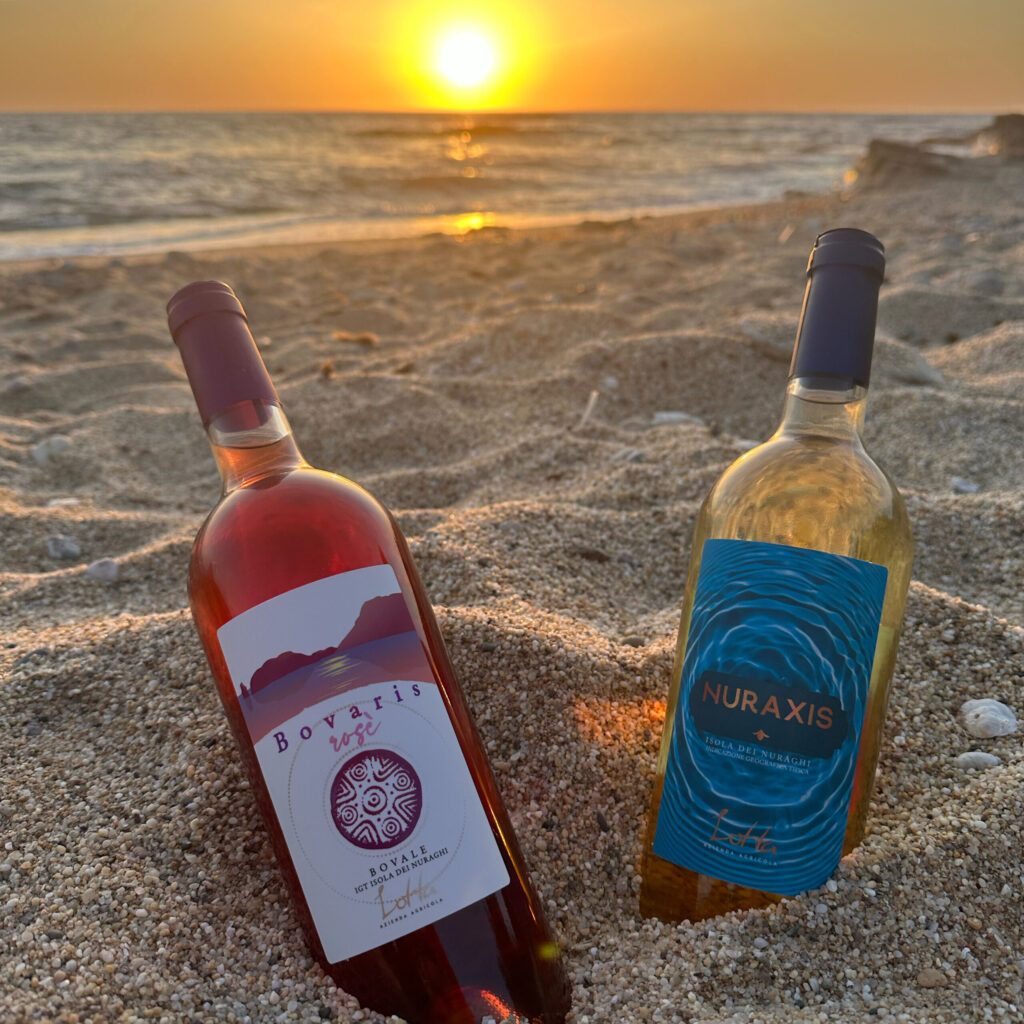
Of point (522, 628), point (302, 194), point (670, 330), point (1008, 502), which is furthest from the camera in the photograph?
point (302, 194)

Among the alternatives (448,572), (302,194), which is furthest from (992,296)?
(302,194)

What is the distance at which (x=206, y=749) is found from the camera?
1389 mm

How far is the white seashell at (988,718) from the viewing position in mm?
1419

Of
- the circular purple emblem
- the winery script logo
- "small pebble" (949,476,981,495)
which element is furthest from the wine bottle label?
"small pebble" (949,476,981,495)

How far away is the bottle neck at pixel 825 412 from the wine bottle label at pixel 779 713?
0.63ft

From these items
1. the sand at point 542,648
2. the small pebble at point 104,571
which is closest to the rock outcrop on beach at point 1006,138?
the sand at point 542,648

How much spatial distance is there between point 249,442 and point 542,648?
61 cm

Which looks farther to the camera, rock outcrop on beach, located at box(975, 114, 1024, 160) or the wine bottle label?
rock outcrop on beach, located at box(975, 114, 1024, 160)

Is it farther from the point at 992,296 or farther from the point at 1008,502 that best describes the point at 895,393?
the point at 992,296

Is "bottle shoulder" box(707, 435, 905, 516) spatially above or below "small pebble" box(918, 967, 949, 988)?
above

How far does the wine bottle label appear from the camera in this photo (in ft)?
3.68

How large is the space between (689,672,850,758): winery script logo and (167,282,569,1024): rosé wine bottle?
0.34 meters

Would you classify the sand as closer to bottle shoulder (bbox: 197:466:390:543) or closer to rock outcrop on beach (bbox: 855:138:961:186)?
bottle shoulder (bbox: 197:466:390:543)

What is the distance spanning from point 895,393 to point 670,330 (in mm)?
1463
